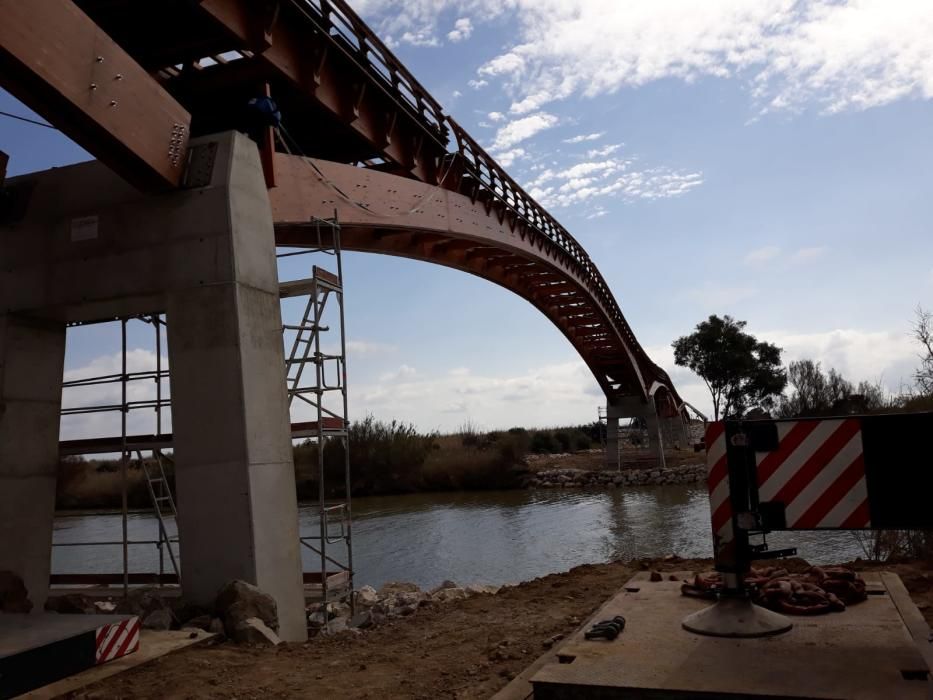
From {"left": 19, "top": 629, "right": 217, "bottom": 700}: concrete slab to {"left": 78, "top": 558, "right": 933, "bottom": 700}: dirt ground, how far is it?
82mm

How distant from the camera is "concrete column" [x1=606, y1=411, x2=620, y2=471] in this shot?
39.6 metres

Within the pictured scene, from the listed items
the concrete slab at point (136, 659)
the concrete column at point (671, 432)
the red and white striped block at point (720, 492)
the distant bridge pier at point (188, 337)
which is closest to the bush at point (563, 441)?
the concrete column at point (671, 432)

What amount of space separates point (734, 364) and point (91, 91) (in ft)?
165

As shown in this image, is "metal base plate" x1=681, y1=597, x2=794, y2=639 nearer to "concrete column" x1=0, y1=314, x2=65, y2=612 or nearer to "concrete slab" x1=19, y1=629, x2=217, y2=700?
"concrete slab" x1=19, y1=629, x2=217, y2=700

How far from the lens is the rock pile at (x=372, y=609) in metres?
8.35

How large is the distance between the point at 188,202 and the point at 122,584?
4.69 m

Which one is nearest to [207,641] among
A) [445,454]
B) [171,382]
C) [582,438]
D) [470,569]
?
[171,382]

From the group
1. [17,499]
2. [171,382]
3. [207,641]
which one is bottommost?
[207,641]

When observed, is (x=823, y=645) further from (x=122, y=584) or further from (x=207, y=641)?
(x=122, y=584)

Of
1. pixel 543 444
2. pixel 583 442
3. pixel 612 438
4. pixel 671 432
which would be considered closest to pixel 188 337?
pixel 612 438

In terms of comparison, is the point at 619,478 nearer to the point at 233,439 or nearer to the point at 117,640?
the point at 233,439

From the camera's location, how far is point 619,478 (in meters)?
35.8

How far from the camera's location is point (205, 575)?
683 cm

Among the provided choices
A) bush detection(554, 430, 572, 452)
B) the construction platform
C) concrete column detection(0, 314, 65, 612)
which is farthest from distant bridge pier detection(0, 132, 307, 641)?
bush detection(554, 430, 572, 452)
